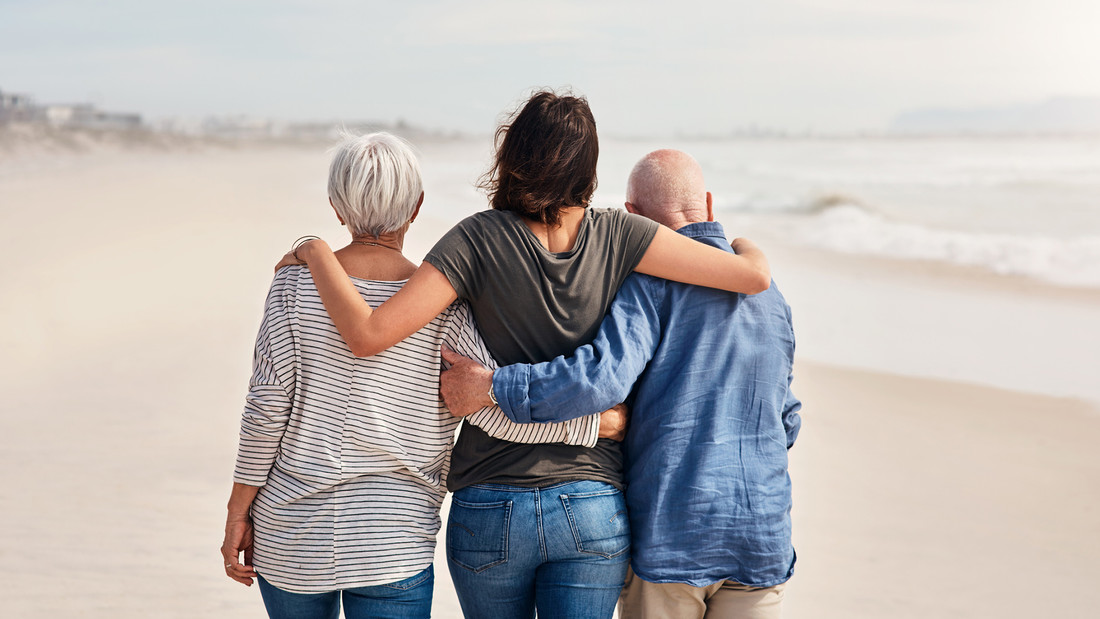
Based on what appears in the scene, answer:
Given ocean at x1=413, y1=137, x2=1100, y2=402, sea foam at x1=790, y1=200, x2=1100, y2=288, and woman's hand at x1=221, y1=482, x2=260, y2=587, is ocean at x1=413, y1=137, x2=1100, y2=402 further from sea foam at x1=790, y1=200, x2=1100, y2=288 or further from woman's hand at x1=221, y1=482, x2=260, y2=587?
woman's hand at x1=221, y1=482, x2=260, y2=587

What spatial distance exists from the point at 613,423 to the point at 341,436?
1.78 feet

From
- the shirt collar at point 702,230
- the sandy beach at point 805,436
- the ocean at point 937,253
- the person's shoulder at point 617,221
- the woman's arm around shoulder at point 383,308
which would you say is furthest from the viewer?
the ocean at point 937,253

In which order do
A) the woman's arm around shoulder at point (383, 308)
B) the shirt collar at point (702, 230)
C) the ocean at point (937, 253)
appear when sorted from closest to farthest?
the woman's arm around shoulder at point (383, 308)
the shirt collar at point (702, 230)
the ocean at point (937, 253)

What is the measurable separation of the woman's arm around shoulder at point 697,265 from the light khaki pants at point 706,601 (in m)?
0.62

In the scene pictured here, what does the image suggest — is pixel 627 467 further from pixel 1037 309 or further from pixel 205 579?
pixel 1037 309

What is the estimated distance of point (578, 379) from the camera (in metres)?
1.66

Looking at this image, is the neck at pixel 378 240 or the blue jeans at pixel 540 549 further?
the neck at pixel 378 240

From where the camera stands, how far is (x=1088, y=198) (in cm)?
2048

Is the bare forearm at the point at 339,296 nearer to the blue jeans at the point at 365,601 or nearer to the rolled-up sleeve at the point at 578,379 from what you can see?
the rolled-up sleeve at the point at 578,379

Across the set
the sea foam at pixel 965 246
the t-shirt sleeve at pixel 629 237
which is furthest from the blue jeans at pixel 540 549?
the sea foam at pixel 965 246

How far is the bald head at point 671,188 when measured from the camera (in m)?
1.90

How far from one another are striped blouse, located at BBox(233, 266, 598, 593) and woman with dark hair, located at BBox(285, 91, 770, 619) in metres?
0.06

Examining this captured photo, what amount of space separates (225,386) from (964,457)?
197 inches

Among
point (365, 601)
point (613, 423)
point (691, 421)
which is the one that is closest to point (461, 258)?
point (613, 423)
